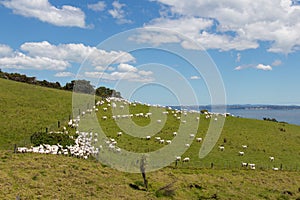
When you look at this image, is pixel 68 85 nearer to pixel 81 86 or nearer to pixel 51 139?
pixel 81 86

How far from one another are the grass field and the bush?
4.28 feet

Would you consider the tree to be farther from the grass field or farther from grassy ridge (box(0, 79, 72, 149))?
the grass field

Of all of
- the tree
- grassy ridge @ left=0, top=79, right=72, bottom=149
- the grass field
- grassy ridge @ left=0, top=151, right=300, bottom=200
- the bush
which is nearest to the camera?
grassy ridge @ left=0, top=151, right=300, bottom=200

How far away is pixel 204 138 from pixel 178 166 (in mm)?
12906

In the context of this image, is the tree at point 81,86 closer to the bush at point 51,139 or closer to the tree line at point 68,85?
the tree line at point 68,85

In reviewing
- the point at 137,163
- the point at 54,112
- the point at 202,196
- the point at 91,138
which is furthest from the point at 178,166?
the point at 54,112

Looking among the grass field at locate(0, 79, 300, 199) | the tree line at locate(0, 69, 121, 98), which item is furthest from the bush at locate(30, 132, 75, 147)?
the tree line at locate(0, 69, 121, 98)

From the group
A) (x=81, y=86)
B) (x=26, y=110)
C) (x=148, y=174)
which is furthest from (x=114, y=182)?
(x=81, y=86)

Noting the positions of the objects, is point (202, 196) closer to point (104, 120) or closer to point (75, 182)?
point (75, 182)

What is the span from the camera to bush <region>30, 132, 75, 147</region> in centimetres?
3728

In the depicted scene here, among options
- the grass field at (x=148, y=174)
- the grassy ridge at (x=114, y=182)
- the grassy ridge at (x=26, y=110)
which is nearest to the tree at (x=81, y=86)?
the grassy ridge at (x=26, y=110)

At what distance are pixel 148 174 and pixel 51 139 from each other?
12.4m

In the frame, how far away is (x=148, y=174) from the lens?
103 feet

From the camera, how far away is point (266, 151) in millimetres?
46062
